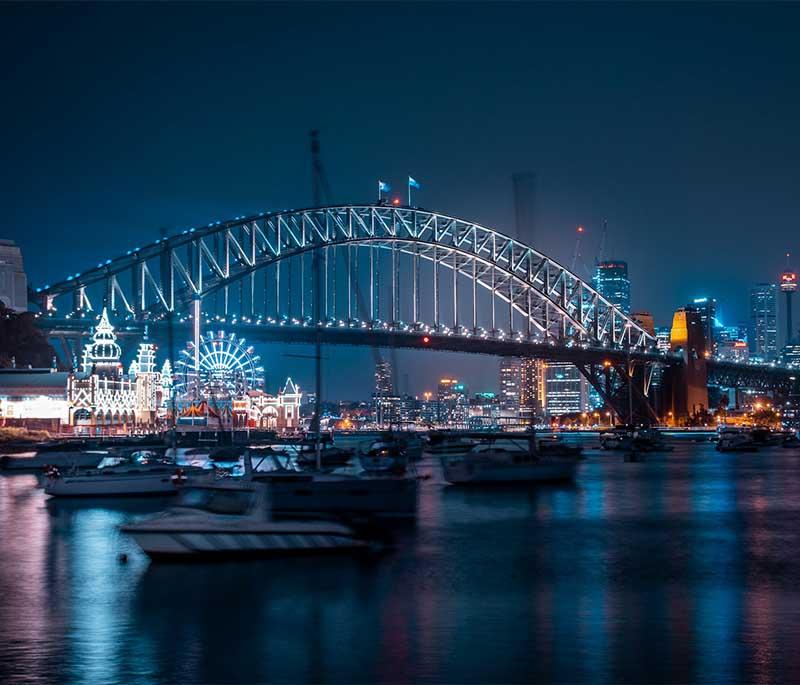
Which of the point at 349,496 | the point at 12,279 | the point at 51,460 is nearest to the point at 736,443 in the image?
the point at 51,460

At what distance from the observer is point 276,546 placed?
915 inches

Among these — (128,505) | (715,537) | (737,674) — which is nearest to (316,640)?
(737,674)

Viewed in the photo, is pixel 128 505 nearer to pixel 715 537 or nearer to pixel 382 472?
pixel 382 472

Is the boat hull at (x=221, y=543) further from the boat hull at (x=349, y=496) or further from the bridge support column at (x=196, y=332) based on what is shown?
the bridge support column at (x=196, y=332)

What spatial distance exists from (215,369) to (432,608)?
97.7 m

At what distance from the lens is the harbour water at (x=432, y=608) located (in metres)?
14.5

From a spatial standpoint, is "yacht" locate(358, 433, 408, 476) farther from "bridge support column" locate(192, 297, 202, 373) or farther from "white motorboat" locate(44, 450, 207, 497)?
"bridge support column" locate(192, 297, 202, 373)

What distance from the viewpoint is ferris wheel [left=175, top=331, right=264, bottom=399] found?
112 meters

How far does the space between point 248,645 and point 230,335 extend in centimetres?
9687

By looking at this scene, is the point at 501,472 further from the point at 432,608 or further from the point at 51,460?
the point at 432,608

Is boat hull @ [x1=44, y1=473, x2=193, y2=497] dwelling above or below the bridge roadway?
below

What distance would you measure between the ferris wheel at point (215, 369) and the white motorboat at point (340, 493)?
7927 cm

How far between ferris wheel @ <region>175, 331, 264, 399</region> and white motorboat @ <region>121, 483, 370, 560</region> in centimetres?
8798

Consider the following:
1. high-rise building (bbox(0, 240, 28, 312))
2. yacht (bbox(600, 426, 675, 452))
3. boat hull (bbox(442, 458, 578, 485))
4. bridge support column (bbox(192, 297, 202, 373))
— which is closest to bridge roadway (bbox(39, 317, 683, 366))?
bridge support column (bbox(192, 297, 202, 373))
